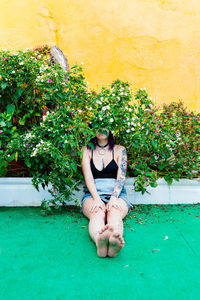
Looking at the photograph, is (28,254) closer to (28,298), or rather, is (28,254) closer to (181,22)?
(28,298)

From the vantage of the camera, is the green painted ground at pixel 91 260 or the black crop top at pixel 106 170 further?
the black crop top at pixel 106 170

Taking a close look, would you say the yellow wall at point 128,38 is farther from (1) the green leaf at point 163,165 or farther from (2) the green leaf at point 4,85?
(2) the green leaf at point 4,85

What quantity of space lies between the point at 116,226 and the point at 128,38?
2.85m

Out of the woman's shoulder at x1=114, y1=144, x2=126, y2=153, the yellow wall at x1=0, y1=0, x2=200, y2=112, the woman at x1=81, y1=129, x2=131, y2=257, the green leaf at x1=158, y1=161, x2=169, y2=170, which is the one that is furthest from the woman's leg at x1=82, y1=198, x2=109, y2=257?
the yellow wall at x1=0, y1=0, x2=200, y2=112

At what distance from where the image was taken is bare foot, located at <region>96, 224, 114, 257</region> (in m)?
2.15

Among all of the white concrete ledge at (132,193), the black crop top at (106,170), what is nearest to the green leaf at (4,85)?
the white concrete ledge at (132,193)

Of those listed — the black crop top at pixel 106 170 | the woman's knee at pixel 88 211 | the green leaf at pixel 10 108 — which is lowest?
the woman's knee at pixel 88 211

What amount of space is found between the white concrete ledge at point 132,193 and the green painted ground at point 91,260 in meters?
0.29

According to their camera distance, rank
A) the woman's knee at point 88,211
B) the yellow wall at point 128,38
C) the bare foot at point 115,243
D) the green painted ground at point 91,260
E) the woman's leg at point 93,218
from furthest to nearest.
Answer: the yellow wall at point 128,38 < the woman's knee at point 88,211 < the woman's leg at point 93,218 < the bare foot at point 115,243 < the green painted ground at point 91,260

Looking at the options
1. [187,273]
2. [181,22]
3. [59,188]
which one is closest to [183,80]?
[181,22]

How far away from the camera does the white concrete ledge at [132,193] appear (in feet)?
11.4

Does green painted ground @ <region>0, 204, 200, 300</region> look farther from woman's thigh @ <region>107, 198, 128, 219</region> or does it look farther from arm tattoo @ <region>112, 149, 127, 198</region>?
arm tattoo @ <region>112, 149, 127, 198</region>

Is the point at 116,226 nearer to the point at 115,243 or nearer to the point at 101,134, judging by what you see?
the point at 115,243

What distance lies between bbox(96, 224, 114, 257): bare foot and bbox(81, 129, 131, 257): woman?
0.37 m
